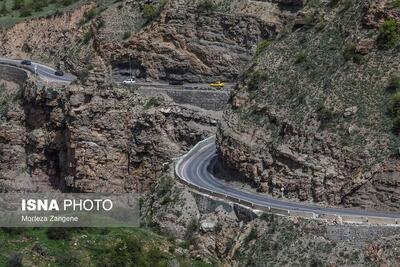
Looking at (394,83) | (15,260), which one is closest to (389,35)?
(394,83)

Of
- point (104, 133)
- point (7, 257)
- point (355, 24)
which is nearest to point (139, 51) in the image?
point (104, 133)

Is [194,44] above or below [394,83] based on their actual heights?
below

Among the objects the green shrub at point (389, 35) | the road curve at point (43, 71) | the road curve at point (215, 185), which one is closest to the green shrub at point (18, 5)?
the road curve at point (43, 71)

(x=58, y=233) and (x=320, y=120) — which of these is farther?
(x=320, y=120)

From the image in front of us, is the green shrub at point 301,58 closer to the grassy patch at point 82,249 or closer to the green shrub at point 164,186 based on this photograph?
the green shrub at point 164,186

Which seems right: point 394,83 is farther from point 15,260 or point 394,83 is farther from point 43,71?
point 43,71

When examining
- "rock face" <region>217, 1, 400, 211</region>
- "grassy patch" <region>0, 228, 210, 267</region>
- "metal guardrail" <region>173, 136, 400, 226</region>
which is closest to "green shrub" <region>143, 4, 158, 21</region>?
"rock face" <region>217, 1, 400, 211</region>

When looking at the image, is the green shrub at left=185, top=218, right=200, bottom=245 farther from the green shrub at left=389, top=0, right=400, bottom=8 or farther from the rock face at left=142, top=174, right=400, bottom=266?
the green shrub at left=389, top=0, right=400, bottom=8
